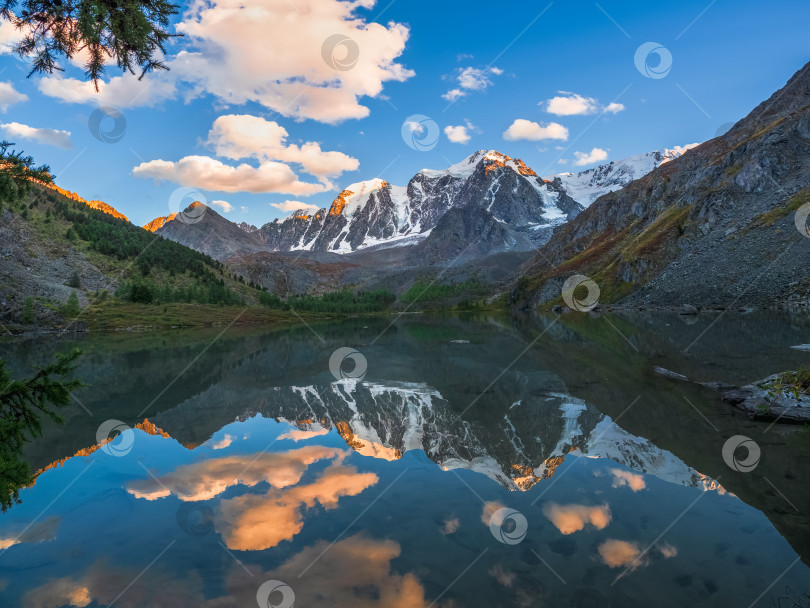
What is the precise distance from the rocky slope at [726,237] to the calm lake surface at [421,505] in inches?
3126

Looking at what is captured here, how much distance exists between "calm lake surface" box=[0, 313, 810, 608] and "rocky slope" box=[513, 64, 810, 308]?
7941 centimetres

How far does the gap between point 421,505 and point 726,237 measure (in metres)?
128

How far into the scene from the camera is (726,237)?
10825 cm

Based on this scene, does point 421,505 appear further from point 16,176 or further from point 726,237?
point 726,237

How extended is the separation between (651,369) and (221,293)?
171524 mm

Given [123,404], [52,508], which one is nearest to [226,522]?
[52,508]

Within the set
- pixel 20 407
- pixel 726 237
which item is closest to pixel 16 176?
pixel 20 407

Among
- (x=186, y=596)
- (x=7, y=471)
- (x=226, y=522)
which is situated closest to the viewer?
(x=7, y=471)

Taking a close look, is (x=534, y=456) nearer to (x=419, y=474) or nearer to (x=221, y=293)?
(x=419, y=474)

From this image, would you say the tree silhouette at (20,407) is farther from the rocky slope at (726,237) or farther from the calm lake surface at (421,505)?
the rocky slope at (726,237)

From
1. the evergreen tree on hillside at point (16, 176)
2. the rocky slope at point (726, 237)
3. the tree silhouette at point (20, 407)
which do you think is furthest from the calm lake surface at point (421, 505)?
the rocky slope at point (726, 237)

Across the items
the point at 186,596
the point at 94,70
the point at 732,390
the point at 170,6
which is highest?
the point at 170,6

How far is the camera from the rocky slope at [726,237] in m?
86.9

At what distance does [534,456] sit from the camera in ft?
50.1
